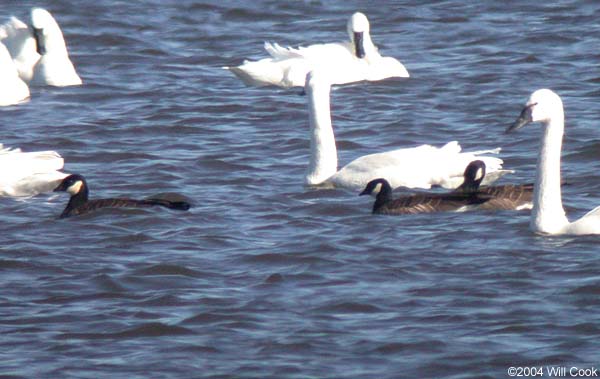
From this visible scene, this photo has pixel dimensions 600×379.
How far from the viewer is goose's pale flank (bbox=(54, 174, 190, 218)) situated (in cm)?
1266

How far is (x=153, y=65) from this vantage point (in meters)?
19.5

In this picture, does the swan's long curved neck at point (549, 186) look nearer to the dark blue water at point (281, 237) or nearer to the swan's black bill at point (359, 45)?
the dark blue water at point (281, 237)

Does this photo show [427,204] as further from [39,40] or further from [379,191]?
[39,40]

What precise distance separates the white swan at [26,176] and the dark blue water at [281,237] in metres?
0.12

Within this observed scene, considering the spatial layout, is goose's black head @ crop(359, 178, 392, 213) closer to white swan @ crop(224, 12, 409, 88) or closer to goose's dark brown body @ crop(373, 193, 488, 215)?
goose's dark brown body @ crop(373, 193, 488, 215)

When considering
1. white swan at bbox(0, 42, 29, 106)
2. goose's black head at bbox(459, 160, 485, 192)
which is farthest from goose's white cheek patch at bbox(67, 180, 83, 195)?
white swan at bbox(0, 42, 29, 106)

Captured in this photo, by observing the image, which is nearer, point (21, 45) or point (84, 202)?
point (84, 202)

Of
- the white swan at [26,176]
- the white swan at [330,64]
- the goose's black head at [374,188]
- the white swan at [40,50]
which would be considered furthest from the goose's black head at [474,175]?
the white swan at [40,50]

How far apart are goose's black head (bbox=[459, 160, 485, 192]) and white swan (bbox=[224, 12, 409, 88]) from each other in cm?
510

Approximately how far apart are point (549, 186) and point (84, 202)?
3136 mm

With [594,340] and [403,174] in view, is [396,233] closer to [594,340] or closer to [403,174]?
[403,174]

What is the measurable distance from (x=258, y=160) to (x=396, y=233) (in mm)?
2989

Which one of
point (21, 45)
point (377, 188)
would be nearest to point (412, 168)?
point (377, 188)

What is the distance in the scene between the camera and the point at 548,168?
1154 cm
